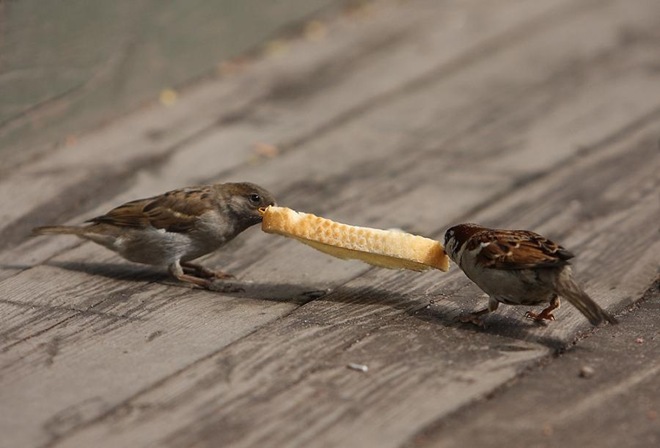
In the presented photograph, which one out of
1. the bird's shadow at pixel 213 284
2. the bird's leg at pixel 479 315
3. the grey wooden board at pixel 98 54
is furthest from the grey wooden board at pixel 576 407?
the grey wooden board at pixel 98 54

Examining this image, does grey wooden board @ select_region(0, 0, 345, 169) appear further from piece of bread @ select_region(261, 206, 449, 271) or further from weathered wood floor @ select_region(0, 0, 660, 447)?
piece of bread @ select_region(261, 206, 449, 271)

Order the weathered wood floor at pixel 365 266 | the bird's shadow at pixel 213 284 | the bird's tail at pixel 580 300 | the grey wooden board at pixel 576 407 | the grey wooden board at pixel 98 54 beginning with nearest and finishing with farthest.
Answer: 1. the grey wooden board at pixel 576 407
2. the weathered wood floor at pixel 365 266
3. the bird's tail at pixel 580 300
4. the bird's shadow at pixel 213 284
5. the grey wooden board at pixel 98 54

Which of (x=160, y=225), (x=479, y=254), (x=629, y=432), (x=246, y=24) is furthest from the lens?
(x=246, y=24)

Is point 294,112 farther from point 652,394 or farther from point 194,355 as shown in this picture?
point 652,394

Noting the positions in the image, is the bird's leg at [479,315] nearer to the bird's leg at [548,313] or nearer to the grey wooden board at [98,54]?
the bird's leg at [548,313]

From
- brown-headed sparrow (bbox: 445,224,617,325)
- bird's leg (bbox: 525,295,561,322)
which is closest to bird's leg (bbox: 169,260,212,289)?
brown-headed sparrow (bbox: 445,224,617,325)

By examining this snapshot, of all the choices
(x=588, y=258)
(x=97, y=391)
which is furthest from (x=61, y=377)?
(x=588, y=258)

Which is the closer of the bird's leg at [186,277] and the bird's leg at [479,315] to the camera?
the bird's leg at [479,315]
